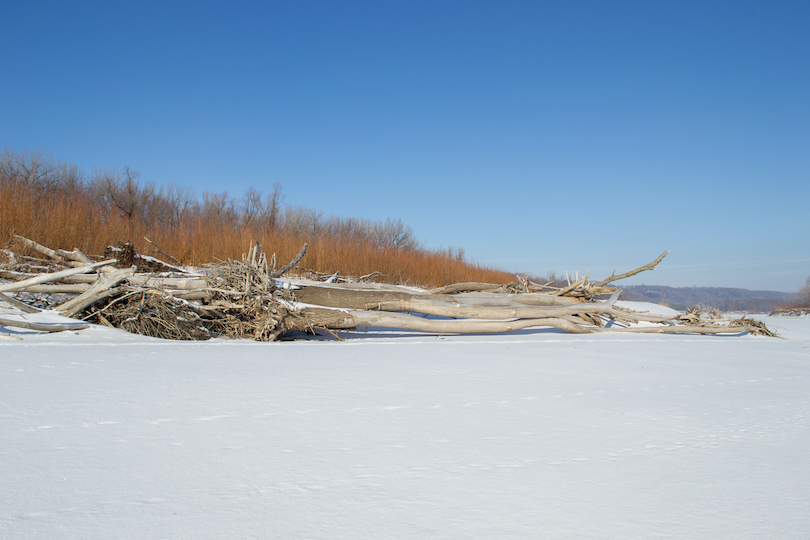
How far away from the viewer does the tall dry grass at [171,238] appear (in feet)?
24.5

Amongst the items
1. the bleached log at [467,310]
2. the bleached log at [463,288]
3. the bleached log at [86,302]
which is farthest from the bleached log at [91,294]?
the bleached log at [463,288]

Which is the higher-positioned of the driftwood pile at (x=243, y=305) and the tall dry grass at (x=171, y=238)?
the tall dry grass at (x=171, y=238)

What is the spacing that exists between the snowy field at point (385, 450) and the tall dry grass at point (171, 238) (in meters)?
5.08

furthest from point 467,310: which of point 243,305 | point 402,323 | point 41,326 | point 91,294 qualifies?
point 41,326

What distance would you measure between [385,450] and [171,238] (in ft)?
32.7

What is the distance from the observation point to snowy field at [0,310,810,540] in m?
1.27

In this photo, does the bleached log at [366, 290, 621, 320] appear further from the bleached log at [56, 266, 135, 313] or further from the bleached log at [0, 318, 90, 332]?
the bleached log at [0, 318, 90, 332]

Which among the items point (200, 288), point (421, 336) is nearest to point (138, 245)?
point (200, 288)

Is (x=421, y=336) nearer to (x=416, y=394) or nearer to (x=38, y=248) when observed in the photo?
(x=416, y=394)

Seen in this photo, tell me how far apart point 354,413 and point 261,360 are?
1509mm

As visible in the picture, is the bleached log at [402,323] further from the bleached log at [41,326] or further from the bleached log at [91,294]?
the bleached log at [41,326]

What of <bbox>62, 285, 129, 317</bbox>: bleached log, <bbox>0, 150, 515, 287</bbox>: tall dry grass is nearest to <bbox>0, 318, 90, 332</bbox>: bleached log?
<bbox>62, 285, 129, 317</bbox>: bleached log

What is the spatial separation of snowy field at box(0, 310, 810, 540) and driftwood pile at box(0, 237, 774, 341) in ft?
Result: 3.70

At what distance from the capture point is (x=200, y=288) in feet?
16.5
